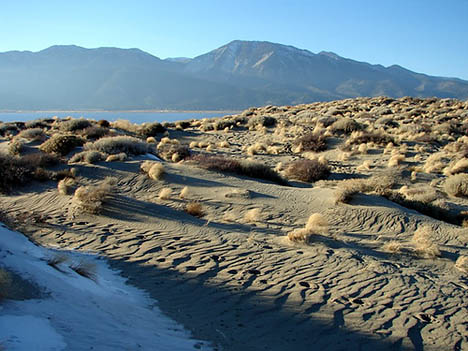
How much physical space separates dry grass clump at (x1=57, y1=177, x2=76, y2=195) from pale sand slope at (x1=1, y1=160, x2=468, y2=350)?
0.69 feet

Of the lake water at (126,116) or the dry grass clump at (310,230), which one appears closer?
the dry grass clump at (310,230)

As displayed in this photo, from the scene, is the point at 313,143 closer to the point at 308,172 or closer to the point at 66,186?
the point at 308,172

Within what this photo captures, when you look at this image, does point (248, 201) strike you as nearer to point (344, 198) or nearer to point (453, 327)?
point (344, 198)

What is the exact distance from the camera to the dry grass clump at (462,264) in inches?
280

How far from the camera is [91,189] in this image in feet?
34.5

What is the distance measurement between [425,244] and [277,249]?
122 inches

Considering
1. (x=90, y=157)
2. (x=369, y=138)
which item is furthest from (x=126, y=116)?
(x=90, y=157)

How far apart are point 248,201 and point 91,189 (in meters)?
4.43

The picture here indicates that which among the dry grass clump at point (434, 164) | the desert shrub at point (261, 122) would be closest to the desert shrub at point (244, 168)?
the dry grass clump at point (434, 164)

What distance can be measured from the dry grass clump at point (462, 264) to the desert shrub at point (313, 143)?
15350 mm

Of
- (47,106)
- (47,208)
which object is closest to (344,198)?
(47,208)

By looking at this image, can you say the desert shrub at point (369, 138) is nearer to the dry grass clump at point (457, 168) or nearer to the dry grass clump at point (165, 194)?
the dry grass clump at point (457, 168)

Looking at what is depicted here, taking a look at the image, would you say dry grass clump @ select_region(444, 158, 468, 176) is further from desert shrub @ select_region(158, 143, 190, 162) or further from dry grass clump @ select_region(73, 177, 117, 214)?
dry grass clump @ select_region(73, 177, 117, 214)

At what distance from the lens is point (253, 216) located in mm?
9758
